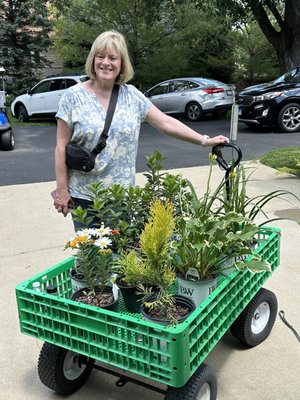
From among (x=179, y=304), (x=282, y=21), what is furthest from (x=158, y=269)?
(x=282, y=21)

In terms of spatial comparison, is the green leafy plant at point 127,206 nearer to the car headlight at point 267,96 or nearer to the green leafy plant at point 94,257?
the green leafy plant at point 94,257

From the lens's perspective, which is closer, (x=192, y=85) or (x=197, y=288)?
(x=197, y=288)

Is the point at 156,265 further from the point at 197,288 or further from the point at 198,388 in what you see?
the point at 198,388

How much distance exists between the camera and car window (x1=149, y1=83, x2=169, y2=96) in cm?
1541

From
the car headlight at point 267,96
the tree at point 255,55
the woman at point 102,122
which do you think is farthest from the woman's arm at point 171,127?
the tree at point 255,55

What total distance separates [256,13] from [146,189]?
13823mm

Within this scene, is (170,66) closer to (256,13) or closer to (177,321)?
(256,13)

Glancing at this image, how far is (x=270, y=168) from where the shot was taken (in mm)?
7703

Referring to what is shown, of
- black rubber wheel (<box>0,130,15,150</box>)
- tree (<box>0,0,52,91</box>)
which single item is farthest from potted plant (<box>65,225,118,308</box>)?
tree (<box>0,0,52,91</box>)

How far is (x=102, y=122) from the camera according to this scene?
2.66 metres

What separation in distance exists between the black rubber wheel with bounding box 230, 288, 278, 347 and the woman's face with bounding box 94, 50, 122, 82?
5.06ft

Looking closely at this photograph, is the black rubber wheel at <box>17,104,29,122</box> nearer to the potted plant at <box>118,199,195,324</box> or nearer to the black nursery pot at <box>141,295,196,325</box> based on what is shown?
the potted plant at <box>118,199,195,324</box>

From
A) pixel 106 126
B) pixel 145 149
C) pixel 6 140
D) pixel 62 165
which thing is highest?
pixel 106 126

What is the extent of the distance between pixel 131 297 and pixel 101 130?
99 centimetres
